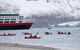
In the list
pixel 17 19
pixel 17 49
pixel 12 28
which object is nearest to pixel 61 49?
pixel 17 49

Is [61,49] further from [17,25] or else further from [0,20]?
[0,20]

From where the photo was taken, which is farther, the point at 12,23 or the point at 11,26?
the point at 12,23

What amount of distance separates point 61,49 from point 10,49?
20.4 ft

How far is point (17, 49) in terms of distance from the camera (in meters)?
33.2

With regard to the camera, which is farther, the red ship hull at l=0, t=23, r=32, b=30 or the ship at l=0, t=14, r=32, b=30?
the ship at l=0, t=14, r=32, b=30

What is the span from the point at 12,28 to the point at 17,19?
797cm

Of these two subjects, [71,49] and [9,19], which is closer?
[71,49]

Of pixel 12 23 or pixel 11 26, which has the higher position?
pixel 12 23

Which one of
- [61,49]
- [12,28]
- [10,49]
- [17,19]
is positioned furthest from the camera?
[17,19]

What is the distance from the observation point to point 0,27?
109m

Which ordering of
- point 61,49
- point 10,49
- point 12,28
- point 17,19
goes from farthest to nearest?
point 17,19
point 12,28
point 61,49
point 10,49

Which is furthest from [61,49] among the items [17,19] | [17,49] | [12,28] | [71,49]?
[17,19]

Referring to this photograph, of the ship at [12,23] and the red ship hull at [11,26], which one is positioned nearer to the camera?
the red ship hull at [11,26]

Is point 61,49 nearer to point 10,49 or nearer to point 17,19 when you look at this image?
point 10,49
